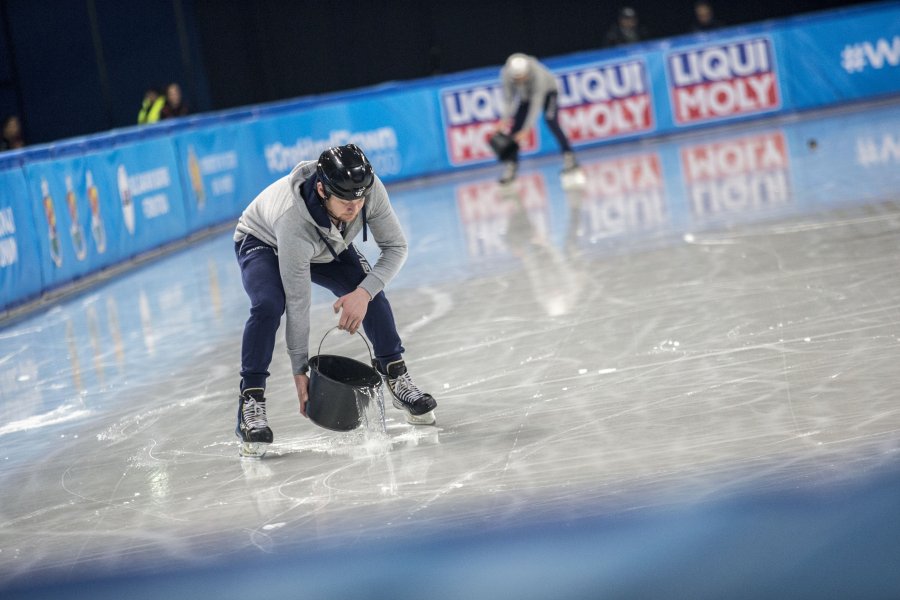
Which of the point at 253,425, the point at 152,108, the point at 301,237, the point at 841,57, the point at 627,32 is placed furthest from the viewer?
the point at 627,32

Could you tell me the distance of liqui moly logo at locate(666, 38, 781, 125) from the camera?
1884 centimetres

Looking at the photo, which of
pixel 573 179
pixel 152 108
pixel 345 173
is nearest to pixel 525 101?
pixel 573 179

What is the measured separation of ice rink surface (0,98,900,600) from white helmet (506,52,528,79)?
16.2 ft

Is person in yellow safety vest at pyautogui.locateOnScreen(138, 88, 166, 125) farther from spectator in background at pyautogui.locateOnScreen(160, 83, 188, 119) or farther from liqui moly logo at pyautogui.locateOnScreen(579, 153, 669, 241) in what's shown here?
liqui moly logo at pyautogui.locateOnScreen(579, 153, 669, 241)

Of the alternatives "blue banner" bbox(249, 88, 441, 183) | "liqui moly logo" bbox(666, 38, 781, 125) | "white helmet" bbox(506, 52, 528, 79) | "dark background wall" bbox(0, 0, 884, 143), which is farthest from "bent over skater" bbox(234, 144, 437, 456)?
"dark background wall" bbox(0, 0, 884, 143)

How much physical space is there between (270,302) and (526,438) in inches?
48.0

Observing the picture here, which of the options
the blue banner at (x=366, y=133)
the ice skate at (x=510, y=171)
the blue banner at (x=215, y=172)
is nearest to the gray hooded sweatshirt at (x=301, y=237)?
the blue banner at (x=215, y=172)

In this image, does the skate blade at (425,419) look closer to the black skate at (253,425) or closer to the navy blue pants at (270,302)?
the navy blue pants at (270,302)

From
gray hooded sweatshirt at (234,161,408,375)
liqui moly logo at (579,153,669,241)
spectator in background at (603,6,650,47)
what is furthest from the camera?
spectator in background at (603,6,650,47)

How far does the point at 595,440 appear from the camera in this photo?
512cm

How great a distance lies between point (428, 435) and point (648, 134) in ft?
46.2

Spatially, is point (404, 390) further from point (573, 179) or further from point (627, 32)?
point (627, 32)

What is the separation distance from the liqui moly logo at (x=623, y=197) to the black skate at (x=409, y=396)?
5.11 metres

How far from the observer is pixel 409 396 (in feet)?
18.6
